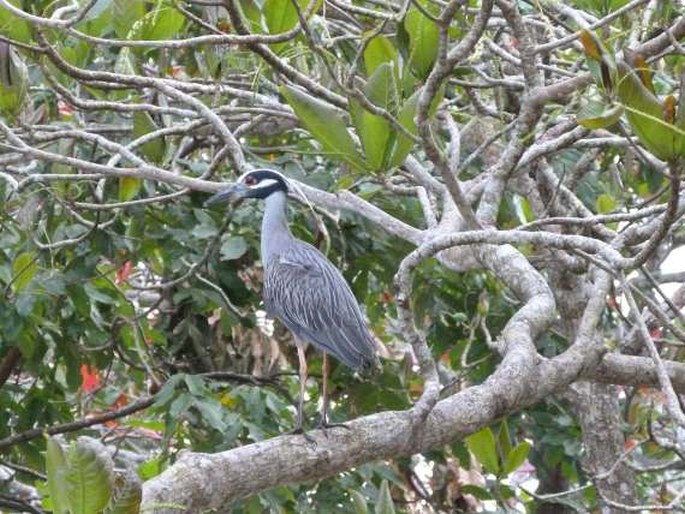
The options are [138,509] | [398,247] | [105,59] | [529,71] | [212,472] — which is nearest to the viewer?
[138,509]

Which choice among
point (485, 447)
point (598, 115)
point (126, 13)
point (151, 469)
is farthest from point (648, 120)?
point (151, 469)

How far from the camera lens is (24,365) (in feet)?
20.4

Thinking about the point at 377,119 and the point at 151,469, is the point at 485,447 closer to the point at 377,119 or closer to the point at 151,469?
the point at 377,119

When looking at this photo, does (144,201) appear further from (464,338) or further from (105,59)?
(464,338)

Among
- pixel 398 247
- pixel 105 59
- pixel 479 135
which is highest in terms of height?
pixel 105 59

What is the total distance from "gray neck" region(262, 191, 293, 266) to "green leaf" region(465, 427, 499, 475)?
1.34 metres

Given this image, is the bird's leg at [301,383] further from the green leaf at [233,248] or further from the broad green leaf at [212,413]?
the green leaf at [233,248]

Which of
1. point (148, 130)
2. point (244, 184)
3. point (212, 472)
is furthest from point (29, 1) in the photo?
point (212, 472)

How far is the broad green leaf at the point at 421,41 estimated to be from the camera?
11.8 feet

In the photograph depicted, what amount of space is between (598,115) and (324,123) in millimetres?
784

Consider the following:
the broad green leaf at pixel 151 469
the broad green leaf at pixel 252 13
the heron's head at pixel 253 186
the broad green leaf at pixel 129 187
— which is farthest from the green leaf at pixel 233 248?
the broad green leaf at pixel 252 13

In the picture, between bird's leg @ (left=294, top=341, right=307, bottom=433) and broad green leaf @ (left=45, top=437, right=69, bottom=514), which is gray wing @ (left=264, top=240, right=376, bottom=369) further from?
broad green leaf @ (left=45, top=437, right=69, bottom=514)

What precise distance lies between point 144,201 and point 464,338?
1.92 metres

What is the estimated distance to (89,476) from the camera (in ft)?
7.73
